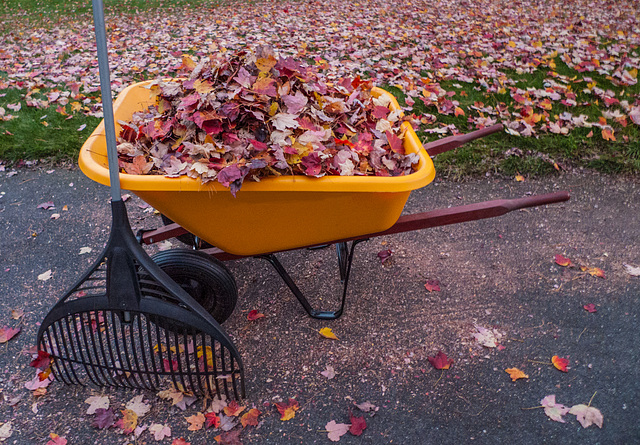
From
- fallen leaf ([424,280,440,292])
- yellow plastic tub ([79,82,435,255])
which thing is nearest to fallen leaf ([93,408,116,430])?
yellow plastic tub ([79,82,435,255])

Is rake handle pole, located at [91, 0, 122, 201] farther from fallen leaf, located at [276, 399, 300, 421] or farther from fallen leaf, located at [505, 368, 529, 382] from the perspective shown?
fallen leaf, located at [505, 368, 529, 382]

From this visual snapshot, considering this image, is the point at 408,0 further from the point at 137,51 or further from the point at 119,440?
Result: the point at 119,440

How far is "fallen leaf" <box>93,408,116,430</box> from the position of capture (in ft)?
5.57

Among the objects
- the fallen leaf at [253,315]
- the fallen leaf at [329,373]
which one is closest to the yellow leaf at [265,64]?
the fallen leaf at [253,315]

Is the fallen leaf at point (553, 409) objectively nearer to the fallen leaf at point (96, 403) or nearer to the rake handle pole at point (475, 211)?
the rake handle pole at point (475, 211)

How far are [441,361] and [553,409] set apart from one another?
46 centimetres

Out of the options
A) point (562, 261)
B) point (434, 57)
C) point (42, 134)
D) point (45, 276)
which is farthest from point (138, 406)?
point (434, 57)

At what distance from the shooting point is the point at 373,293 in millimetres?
2348

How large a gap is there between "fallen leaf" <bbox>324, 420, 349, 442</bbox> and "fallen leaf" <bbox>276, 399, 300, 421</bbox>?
143 mm

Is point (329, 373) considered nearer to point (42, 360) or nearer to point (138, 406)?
point (138, 406)

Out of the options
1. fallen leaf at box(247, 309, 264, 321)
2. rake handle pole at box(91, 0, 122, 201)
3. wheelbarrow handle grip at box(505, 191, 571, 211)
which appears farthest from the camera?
fallen leaf at box(247, 309, 264, 321)

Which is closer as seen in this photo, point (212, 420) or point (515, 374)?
point (212, 420)

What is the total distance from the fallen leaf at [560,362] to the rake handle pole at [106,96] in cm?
189

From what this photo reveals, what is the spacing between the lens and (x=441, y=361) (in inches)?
76.9
